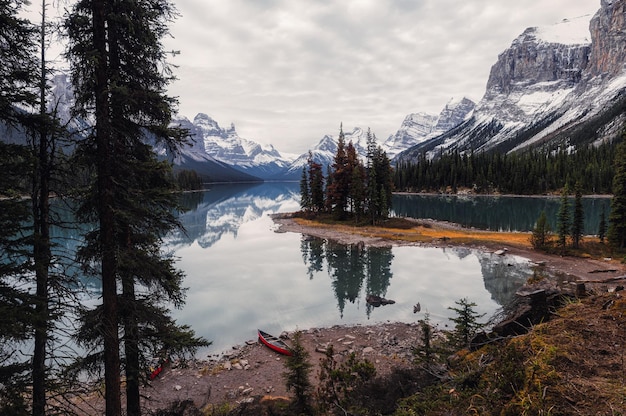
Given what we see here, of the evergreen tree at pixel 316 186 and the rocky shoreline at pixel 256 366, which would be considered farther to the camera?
the evergreen tree at pixel 316 186

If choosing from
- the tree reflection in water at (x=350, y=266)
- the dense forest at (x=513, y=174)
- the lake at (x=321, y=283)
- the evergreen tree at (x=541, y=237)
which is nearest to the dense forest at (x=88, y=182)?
the lake at (x=321, y=283)

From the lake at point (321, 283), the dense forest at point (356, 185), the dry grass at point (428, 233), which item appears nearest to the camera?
the lake at point (321, 283)

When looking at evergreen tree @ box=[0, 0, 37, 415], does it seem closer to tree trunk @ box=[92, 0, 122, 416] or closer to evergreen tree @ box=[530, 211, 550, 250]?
tree trunk @ box=[92, 0, 122, 416]

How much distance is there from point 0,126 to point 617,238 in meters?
55.1

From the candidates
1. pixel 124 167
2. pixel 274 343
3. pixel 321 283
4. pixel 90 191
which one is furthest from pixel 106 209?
pixel 321 283

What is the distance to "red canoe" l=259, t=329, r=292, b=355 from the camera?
67.3 ft

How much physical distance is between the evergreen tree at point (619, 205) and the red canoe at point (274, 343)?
1690 inches

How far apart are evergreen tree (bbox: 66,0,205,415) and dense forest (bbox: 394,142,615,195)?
155 m

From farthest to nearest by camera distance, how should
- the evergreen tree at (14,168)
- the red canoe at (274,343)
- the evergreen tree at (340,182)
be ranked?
1. the evergreen tree at (340,182)
2. the red canoe at (274,343)
3. the evergreen tree at (14,168)

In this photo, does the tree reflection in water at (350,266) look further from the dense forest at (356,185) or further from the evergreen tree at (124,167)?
the evergreen tree at (124,167)

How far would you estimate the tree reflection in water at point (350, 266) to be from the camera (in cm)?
3276

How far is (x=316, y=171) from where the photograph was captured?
83.7 meters

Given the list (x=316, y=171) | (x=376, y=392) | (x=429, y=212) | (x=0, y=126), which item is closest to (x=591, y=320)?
(x=376, y=392)

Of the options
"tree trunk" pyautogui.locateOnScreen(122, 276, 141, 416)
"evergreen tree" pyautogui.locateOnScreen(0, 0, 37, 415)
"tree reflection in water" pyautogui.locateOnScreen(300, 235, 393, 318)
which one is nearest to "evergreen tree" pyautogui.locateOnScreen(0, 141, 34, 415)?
"evergreen tree" pyautogui.locateOnScreen(0, 0, 37, 415)
